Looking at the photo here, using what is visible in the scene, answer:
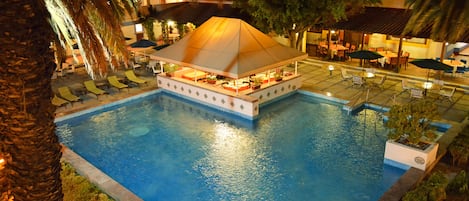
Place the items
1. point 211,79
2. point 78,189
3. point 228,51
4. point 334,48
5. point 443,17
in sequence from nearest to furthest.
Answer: point 78,189
point 443,17
point 228,51
point 211,79
point 334,48

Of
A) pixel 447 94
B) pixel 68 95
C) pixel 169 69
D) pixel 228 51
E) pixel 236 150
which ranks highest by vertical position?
pixel 228 51

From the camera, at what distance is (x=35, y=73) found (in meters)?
5.31

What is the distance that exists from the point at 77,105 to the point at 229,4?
13.3m

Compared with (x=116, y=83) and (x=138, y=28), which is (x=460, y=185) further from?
(x=138, y=28)

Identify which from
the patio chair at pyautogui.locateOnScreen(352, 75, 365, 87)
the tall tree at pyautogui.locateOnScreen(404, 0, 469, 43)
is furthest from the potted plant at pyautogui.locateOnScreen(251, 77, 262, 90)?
the tall tree at pyautogui.locateOnScreen(404, 0, 469, 43)

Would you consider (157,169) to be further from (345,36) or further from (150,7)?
(150,7)

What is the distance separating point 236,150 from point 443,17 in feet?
33.8

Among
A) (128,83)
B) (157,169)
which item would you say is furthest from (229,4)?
(157,169)

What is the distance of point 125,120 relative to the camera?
1611 centimetres

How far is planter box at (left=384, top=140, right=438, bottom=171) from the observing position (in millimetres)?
11281

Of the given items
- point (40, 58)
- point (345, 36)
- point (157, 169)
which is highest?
point (40, 58)

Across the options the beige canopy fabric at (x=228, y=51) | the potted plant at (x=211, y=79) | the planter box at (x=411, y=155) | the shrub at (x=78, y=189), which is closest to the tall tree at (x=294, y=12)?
the beige canopy fabric at (x=228, y=51)

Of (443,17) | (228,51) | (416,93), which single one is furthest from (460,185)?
(228,51)

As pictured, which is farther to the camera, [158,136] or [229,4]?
[229,4]
